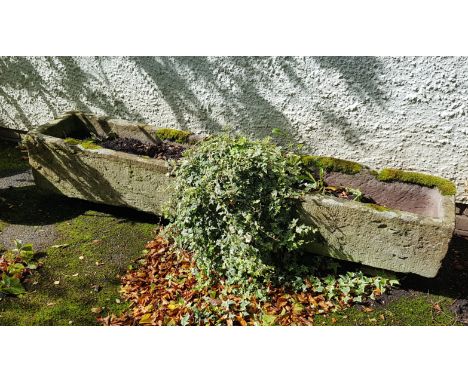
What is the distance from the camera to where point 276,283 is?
3506 mm

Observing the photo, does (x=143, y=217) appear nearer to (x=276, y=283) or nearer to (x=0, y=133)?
(x=276, y=283)

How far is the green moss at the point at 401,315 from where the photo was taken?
3.21 meters

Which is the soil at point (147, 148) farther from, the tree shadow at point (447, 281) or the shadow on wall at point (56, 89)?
the tree shadow at point (447, 281)

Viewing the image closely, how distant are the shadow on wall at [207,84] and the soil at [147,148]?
0.53 m

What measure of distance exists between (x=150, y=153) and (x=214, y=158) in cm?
104

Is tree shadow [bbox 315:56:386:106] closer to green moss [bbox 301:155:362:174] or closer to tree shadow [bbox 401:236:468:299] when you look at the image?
green moss [bbox 301:155:362:174]

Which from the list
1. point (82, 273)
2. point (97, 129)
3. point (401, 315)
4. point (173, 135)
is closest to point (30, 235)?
point (82, 273)

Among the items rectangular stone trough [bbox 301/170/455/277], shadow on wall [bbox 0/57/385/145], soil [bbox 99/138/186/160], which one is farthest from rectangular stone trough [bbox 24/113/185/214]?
rectangular stone trough [bbox 301/170/455/277]

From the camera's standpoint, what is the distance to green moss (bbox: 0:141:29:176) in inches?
208

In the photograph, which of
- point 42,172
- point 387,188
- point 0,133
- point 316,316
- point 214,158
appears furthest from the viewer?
point 0,133

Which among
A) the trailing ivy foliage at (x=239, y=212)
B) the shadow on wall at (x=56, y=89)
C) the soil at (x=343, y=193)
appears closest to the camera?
the trailing ivy foliage at (x=239, y=212)

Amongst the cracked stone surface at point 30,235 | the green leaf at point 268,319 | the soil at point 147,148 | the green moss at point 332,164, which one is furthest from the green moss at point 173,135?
the green leaf at point 268,319

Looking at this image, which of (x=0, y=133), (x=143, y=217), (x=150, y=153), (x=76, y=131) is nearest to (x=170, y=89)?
(x=150, y=153)

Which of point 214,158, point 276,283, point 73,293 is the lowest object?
point 73,293
